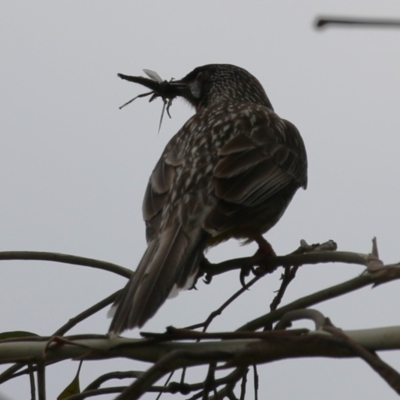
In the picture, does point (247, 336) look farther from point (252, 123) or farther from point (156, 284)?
point (252, 123)

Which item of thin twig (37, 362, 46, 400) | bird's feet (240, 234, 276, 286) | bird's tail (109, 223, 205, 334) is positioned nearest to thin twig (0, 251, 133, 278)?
bird's tail (109, 223, 205, 334)

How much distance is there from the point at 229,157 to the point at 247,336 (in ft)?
9.35

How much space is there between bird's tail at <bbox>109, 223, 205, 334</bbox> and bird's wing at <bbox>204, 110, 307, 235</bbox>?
22cm

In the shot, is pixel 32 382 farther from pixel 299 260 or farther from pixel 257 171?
pixel 257 171

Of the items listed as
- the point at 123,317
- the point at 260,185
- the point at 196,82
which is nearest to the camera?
the point at 123,317

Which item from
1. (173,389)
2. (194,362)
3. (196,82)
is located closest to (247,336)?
(194,362)

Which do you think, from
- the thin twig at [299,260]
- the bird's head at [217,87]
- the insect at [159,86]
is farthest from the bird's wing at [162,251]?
the bird's head at [217,87]

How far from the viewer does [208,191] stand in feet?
14.5

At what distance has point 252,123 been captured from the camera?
216 inches

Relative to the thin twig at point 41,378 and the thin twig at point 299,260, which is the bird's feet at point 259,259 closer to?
the thin twig at point 299,260

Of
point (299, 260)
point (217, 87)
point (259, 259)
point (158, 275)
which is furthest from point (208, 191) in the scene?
point (217, 87)

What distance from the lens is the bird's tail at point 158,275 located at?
119 inches

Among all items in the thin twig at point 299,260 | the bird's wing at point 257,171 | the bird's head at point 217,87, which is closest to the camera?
the thin twig at point 299,260

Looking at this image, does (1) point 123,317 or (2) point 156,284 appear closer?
(1) point 123,317
